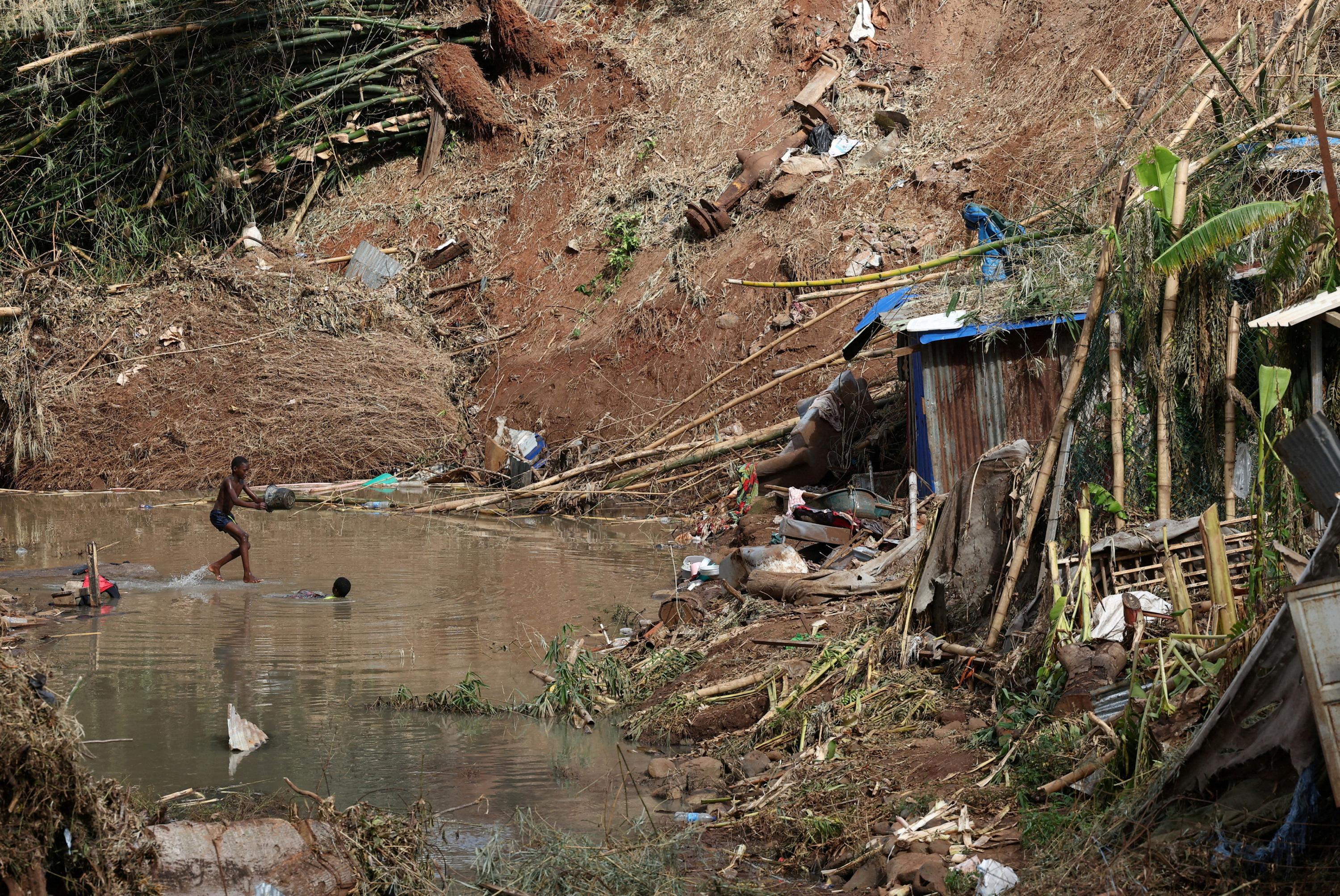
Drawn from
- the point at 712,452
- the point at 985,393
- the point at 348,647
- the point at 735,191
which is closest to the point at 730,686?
the point at 348,647

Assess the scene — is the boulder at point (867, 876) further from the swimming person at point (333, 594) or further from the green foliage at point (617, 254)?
the green foliage at point (617, 254)

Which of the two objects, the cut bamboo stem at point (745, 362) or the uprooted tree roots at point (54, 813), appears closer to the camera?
the uprooted tree roots at point (54, 813)

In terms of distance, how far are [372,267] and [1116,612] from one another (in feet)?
55.2

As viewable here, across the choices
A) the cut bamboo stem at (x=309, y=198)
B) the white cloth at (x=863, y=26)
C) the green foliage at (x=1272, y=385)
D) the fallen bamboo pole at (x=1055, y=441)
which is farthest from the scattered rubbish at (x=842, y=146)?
the green foliage at (x=1272, y=385)

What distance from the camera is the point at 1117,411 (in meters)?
6.35

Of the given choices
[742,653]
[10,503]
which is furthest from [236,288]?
[742,653]

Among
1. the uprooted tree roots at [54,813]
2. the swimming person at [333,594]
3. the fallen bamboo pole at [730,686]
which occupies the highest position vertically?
the uprooted tree roots at [54,813]

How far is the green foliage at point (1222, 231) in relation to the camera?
5.74m

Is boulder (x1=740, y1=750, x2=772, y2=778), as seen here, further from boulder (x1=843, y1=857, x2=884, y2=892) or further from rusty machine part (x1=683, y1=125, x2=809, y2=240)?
rusty machine part (x1=683, y1=125, x2=809, y2=240)

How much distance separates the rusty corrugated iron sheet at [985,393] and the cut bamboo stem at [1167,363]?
369 centimetres

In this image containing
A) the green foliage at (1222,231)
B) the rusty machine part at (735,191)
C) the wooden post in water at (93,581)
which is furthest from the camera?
the rusty machine part at (735,191)

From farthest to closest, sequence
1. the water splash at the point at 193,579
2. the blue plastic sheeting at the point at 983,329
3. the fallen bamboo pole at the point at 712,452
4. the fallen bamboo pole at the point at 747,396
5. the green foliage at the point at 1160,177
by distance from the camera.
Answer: the fallen bamboo pole at the point at 747,396 < the fallen bamboo pole at the point at 712,452 < the water splash at the point at 193,579 < the blue plastic sheeting at the point at 983,329 < the green foliage at the point at 1160,177

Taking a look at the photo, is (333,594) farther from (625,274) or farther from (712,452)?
(625,274)

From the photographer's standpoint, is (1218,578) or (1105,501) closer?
(1218,578)
